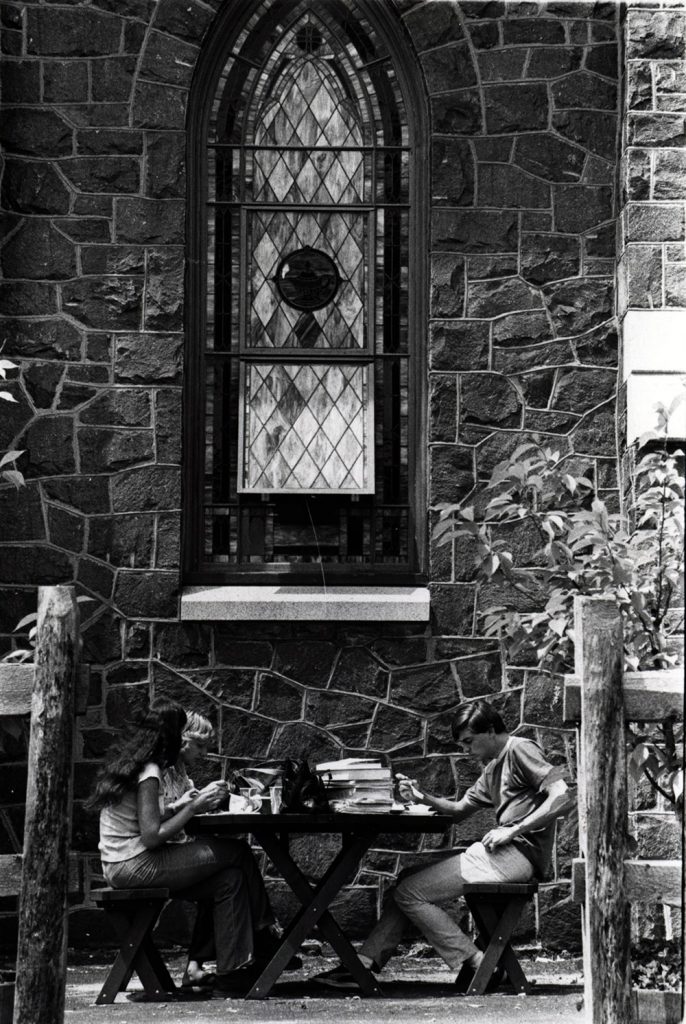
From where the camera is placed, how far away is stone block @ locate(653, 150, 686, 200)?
859cm

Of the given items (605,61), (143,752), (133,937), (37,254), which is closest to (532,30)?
(605,61)

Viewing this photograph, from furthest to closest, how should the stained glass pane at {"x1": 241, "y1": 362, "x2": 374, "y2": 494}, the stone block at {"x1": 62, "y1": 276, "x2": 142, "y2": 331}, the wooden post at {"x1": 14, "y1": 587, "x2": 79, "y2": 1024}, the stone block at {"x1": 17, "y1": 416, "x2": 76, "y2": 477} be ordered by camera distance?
the stained glass pane at {"x1": 241, "y1": 362, "x2": 374, "y2": 494}
the stone block at {"x1": 62, "y1": 276, "x2": 142, "y2": 331}
the stone block at {"x1": 17, "y1": 416, "x2": 76, "y2": 477}
the wooden post at {"x1": 14, "y1": 587, "x2": 79, "y2": 1024}

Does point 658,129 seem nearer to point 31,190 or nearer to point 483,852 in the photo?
point 31,190

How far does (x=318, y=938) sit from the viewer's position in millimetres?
8516

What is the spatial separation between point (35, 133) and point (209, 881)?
411cm

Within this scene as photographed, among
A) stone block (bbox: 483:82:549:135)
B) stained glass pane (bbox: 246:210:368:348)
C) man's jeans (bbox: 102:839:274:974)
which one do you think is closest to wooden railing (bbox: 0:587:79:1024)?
man's jeans (bbox: 102:839:274:974)

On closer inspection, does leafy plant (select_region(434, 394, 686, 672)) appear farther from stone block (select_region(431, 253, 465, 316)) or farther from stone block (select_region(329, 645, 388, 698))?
stone block (select_region(431, 253, 465, 316))

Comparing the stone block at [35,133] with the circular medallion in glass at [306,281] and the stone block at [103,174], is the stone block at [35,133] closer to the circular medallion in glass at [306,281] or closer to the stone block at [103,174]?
the stone block at [103,174]

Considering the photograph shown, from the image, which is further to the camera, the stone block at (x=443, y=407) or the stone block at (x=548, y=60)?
the stone block at (x=548, y=60)

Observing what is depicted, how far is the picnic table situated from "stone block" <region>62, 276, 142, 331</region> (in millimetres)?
2848

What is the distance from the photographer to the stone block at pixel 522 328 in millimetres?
8844

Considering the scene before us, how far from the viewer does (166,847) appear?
23.9ft

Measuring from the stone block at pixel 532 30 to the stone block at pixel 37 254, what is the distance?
8.71ft

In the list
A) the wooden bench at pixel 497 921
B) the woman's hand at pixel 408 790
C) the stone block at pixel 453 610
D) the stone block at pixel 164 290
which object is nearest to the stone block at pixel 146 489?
the stone block at pixel 164 290
